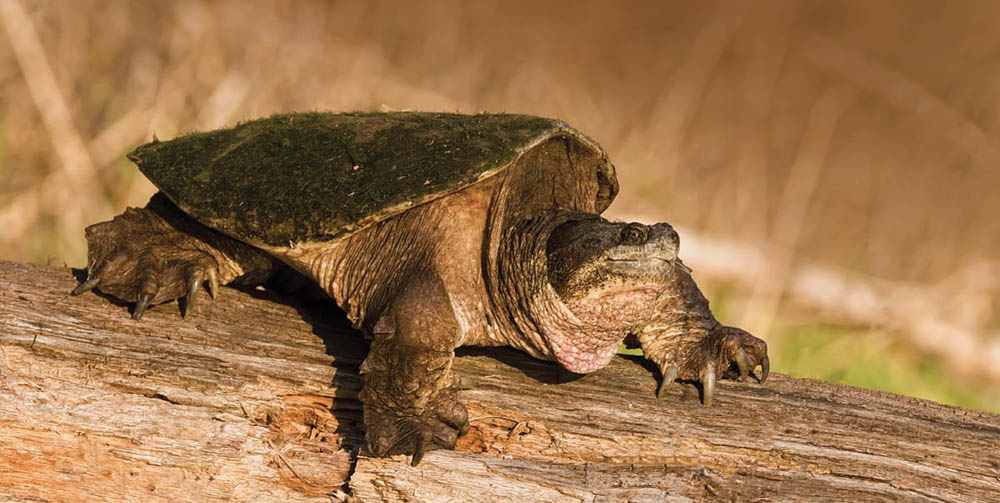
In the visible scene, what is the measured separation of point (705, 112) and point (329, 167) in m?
5.40

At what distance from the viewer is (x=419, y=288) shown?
2660 mm

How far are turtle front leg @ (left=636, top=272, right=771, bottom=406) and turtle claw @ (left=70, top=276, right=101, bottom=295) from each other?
6.29 feet

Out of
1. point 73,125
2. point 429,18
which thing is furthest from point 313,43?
point 73,125

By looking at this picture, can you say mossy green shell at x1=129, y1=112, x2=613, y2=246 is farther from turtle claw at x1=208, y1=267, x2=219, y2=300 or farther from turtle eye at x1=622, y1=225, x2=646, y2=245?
turtle eye at x1=622, y1=225, x2=646, y2=245

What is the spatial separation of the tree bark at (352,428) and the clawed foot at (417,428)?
0.05m

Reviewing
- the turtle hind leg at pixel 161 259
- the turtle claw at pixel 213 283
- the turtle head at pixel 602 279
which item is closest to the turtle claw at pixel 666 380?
the turtle head at pixel 602 279

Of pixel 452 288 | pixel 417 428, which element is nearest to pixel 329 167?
pixel 452 288

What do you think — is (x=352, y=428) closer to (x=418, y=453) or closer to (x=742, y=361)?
(x=418, y=453)

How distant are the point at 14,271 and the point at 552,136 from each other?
2.02 m

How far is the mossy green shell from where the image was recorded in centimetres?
267

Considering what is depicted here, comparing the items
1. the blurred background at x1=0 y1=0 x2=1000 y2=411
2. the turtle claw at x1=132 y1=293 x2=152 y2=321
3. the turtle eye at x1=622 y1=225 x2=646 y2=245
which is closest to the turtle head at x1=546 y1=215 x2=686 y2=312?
the turtle eye at x1=622 y1=225 x2=646 y2=245

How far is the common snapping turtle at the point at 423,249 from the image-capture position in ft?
8.41

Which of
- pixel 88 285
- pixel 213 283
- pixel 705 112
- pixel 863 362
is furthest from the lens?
pixel 705 112

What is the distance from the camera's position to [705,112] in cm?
757
